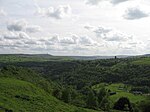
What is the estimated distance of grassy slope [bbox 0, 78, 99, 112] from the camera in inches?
2156

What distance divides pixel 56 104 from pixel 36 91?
633cm

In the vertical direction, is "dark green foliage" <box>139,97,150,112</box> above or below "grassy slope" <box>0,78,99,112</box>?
below

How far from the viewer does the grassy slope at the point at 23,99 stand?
54.8 metres

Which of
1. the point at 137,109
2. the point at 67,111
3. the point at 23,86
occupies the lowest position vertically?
→ the point at 137,109

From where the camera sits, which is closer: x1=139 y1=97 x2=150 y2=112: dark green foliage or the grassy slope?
the grassy slope

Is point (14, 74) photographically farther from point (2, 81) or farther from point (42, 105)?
point (42, 105)

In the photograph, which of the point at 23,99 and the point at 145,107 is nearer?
the point at 23,99

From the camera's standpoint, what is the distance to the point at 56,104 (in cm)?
6675

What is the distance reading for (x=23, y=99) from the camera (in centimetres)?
6053

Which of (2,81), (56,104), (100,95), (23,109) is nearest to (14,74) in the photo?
(2,81)

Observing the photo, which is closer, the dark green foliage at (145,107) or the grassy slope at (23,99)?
the grassy slope at (23,99)

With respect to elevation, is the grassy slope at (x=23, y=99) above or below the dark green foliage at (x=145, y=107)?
above

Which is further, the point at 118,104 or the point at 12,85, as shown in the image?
the point at 118,104

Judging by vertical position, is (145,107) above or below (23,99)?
below
